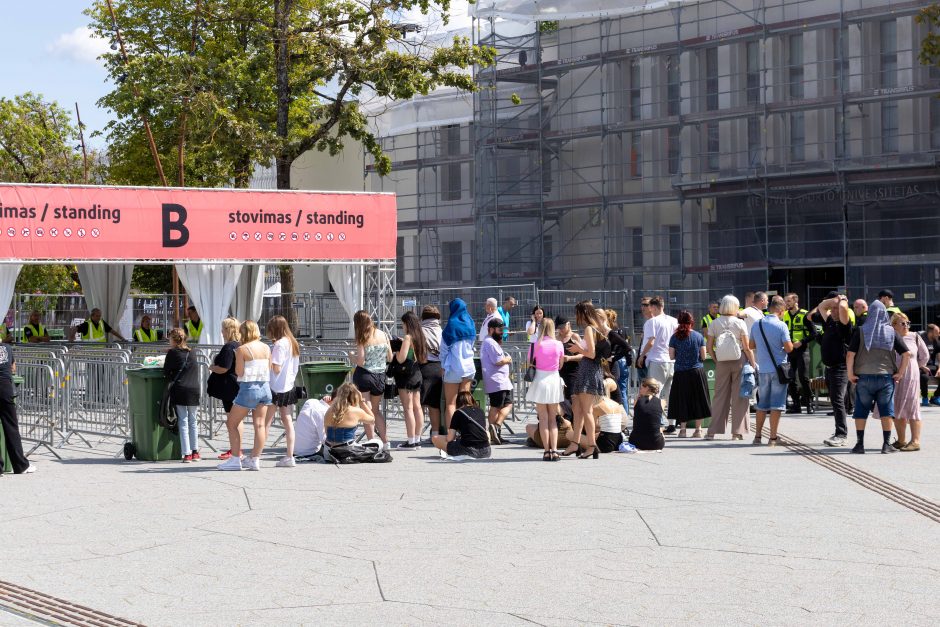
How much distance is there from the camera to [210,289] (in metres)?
24.2

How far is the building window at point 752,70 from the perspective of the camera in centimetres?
3793

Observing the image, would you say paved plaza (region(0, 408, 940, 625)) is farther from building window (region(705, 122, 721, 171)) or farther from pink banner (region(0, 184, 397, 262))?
building window (region(705, 122, 721, 171))

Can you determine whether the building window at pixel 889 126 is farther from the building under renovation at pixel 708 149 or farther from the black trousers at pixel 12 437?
the black trousers at pixel 12 437

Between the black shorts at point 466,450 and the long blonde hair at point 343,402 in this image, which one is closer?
the long blonde hair at point 343,402

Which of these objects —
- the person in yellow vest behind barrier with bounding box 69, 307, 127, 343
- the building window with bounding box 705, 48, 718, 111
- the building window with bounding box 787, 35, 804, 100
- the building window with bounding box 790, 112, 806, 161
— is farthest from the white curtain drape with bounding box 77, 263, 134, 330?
the building window with bounding box 787, 35, 804, 100

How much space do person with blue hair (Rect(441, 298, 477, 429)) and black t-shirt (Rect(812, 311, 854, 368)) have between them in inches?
173

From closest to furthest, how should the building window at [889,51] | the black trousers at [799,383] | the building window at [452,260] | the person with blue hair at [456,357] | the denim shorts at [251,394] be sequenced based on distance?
the denim shorts at [251,394] < the person with blue hair at [456,357] < the black trousers at [799,383] < the building window at [889,51] < the building window at [452,260]

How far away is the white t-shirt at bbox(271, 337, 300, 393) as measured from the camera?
1440 centimetres

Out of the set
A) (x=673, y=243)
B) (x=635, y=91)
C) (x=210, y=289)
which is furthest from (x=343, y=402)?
(x=635, y=91)

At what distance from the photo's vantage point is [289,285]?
31.9 metres

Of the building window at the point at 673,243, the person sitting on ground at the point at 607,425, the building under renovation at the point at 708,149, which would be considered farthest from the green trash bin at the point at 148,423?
the building window at the point at 673,243

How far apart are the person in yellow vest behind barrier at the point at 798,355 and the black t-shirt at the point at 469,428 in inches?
272

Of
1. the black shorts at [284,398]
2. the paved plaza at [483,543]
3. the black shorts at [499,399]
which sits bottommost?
the paved plaza at [483,543]

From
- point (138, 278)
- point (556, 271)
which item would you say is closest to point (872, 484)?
point (556, 271)
